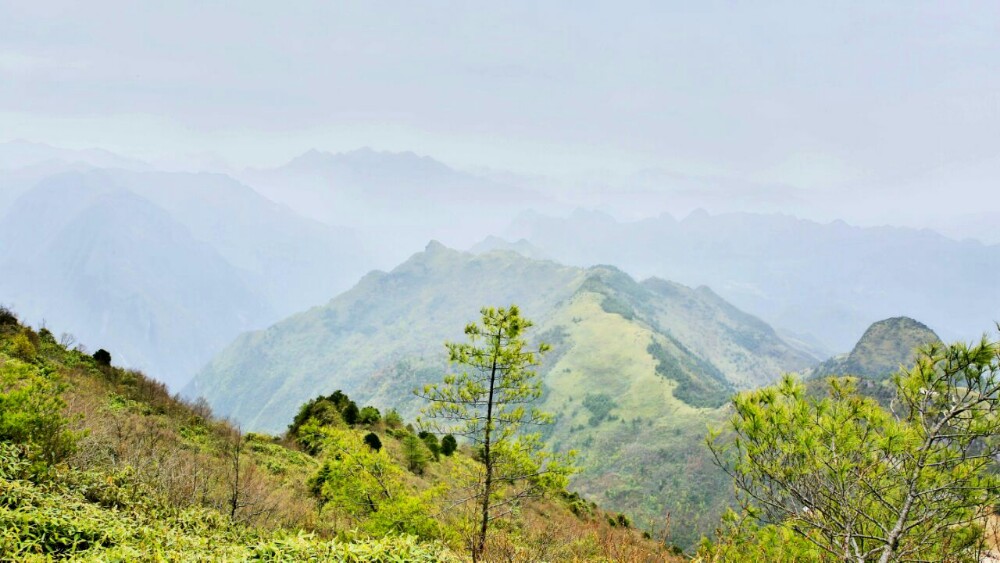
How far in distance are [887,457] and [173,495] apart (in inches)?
546

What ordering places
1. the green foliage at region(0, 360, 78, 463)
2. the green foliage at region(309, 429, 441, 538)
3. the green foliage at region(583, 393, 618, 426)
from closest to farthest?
the green foliage at region(0, 360, 78, 463) < the green foliage at region(309, 429, 441, 538) < the green foliage at region(583, 393, 618, 426)

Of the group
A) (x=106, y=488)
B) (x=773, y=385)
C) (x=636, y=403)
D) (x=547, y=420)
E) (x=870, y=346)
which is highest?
(x=870, y=346)

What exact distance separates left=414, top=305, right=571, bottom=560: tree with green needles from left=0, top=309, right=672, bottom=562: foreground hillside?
0.99 meters

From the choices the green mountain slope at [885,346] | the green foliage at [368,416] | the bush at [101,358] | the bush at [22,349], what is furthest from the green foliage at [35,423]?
the green mountain slope at [885,346]

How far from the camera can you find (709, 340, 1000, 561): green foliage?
22.0 feet

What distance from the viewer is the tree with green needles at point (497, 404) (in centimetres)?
1159

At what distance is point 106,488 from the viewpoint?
8.85m

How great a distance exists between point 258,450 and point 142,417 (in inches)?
222

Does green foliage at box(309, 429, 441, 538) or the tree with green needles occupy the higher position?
the tree with green needles

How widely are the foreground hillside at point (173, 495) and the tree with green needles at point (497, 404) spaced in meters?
0.99

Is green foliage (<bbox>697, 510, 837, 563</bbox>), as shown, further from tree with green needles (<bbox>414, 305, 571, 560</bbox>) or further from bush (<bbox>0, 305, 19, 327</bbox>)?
bush (<bbox>0, 305, 19, 327</bbox>)

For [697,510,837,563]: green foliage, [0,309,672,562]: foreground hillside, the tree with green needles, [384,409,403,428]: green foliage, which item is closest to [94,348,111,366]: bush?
[0,309,672,562]: foreground hillside

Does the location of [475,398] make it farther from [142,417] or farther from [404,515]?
[142,417]

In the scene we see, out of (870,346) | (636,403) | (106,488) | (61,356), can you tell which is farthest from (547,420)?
(870,346)
